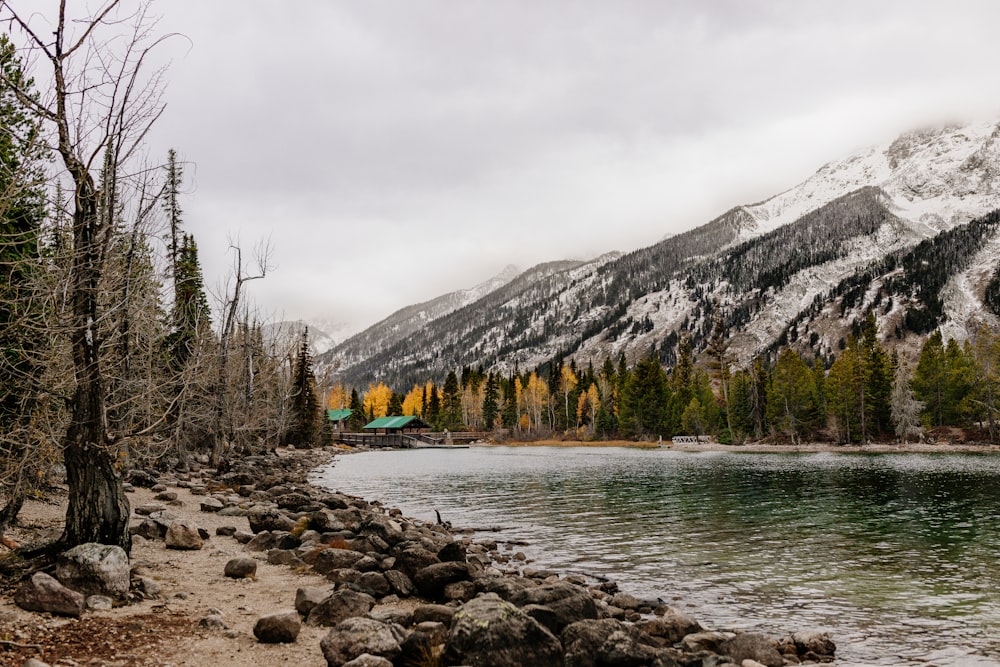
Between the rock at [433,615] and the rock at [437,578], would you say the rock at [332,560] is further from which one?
the rock at [433,615]

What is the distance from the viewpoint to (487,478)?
4303cm

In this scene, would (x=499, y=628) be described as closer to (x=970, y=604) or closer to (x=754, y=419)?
(x=970, y=604)

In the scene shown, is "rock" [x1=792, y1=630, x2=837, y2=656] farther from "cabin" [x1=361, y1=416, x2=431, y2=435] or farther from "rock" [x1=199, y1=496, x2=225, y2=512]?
"cabin" [x1=361, y1=416, x2=431, y2=435]

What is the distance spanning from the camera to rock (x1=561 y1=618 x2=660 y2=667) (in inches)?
297

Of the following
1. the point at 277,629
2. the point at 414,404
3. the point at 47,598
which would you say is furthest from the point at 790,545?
the point at 414,404

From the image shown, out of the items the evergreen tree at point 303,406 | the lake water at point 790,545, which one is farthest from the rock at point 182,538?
the evergreen tree at point 303,406

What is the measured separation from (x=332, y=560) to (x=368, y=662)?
21.8 ft

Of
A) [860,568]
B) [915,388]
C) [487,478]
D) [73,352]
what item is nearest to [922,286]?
[915,388]

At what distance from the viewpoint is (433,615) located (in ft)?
30.1

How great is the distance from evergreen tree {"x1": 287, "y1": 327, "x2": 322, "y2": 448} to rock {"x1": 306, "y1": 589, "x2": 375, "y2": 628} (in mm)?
68935

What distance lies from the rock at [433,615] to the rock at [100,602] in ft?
13.8

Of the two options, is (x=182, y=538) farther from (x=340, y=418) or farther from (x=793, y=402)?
(x=340, y=418)

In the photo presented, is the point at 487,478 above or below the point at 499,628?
below

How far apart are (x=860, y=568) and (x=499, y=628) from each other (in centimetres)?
1184
